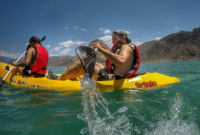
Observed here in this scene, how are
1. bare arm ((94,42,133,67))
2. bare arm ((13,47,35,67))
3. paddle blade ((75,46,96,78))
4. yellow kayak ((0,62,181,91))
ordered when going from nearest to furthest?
paddle blade ((75,46,96,78)), bare arm ((94,42,133,67)), yellow kayak ((0,62,181,91)), bare arm ((13,47,35,67))

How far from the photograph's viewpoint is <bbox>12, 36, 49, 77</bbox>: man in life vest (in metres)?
5.87

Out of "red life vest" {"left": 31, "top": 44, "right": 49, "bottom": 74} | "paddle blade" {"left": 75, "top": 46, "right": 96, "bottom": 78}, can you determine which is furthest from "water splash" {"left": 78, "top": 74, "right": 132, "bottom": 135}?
"red life vest" {"left": 31, "top": 44, "right": 49, "bottom": 74}

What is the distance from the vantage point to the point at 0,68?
7656 millimetres

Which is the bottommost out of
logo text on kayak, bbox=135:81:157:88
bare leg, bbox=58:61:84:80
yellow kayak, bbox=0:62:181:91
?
logo text on kayak, bbox=135:81:157:88

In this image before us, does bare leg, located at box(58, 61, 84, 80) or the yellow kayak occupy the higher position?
bare leg, located at box(58, 61, 84, 80)

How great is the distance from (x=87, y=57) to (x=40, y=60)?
3007mm

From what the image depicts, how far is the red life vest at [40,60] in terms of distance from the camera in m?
5.93

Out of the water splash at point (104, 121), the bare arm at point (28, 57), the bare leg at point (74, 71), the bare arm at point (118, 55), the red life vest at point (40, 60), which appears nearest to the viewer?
the water splash at point (104, 121)

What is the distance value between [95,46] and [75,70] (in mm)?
1281

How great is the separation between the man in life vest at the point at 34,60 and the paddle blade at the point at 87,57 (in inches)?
110

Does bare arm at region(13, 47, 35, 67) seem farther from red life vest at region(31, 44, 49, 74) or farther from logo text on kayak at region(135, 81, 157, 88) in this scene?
logo text on kayak at region(135, 81, 157, 88)

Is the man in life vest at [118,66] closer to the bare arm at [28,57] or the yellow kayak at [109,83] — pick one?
the yellow kayak at [109,83]

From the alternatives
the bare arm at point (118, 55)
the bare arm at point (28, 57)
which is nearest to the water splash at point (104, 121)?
the bare arm at point (118, 55)

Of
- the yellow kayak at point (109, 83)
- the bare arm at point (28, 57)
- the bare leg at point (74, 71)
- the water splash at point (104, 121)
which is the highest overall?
the bare arm at point (28, 57)
